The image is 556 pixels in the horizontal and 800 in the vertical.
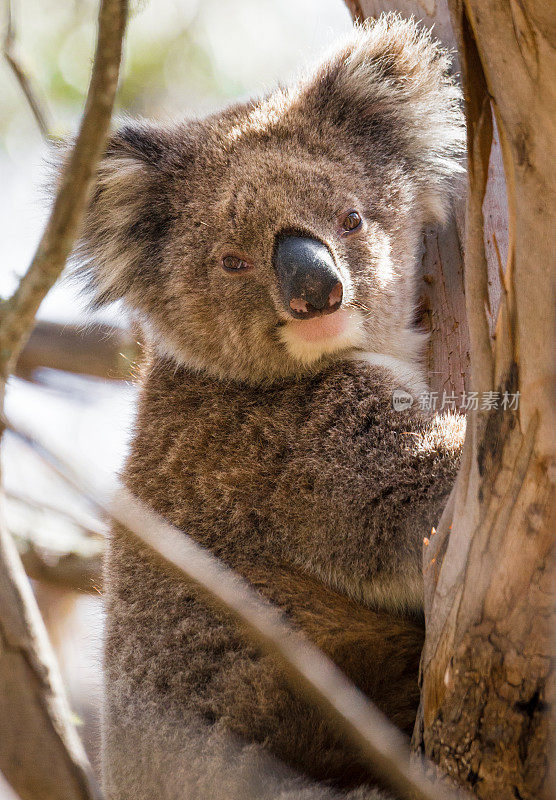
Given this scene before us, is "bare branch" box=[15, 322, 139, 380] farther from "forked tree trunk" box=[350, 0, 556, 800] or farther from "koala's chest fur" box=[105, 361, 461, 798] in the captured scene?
"forked tree trunk" box=[350, 0, 556, 800]

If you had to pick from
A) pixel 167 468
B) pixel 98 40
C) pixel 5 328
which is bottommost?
pixel 167 468

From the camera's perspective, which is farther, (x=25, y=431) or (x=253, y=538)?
(x=253, y=538)

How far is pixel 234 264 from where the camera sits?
2871 millimetres

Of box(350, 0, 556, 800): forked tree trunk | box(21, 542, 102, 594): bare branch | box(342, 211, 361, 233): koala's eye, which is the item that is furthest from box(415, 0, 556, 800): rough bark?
box(21, 542, 102, 594): bare branch

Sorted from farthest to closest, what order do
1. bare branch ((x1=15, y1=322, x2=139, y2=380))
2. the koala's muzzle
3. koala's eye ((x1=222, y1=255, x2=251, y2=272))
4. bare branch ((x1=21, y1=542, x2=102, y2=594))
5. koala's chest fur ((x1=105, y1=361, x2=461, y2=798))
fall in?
bare branch ((x1=15, y1=322, x2=139, y2=380)) < bare branch ((x1=21, y1=542, x2=102, y2=594)) < koala's eye ((x1=222, y1=255, x2=251, y2=272)) < the koala's muzzle < koala's chest fur ((x1=105, y1=361, x2=461, y2=798))

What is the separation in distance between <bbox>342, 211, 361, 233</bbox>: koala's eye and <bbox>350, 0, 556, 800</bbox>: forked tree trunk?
1.21 m

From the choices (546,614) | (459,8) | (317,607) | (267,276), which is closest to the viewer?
(459,8)

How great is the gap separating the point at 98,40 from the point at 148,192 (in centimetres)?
155

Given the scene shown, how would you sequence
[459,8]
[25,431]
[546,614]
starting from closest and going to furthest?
[25,431] < [459,8] < [546,614]

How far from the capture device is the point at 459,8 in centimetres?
152

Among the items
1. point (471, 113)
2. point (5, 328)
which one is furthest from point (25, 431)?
point (471, 113)

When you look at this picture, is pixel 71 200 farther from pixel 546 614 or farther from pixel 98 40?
pixel 546 614

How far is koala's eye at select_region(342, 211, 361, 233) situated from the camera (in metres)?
2.88
